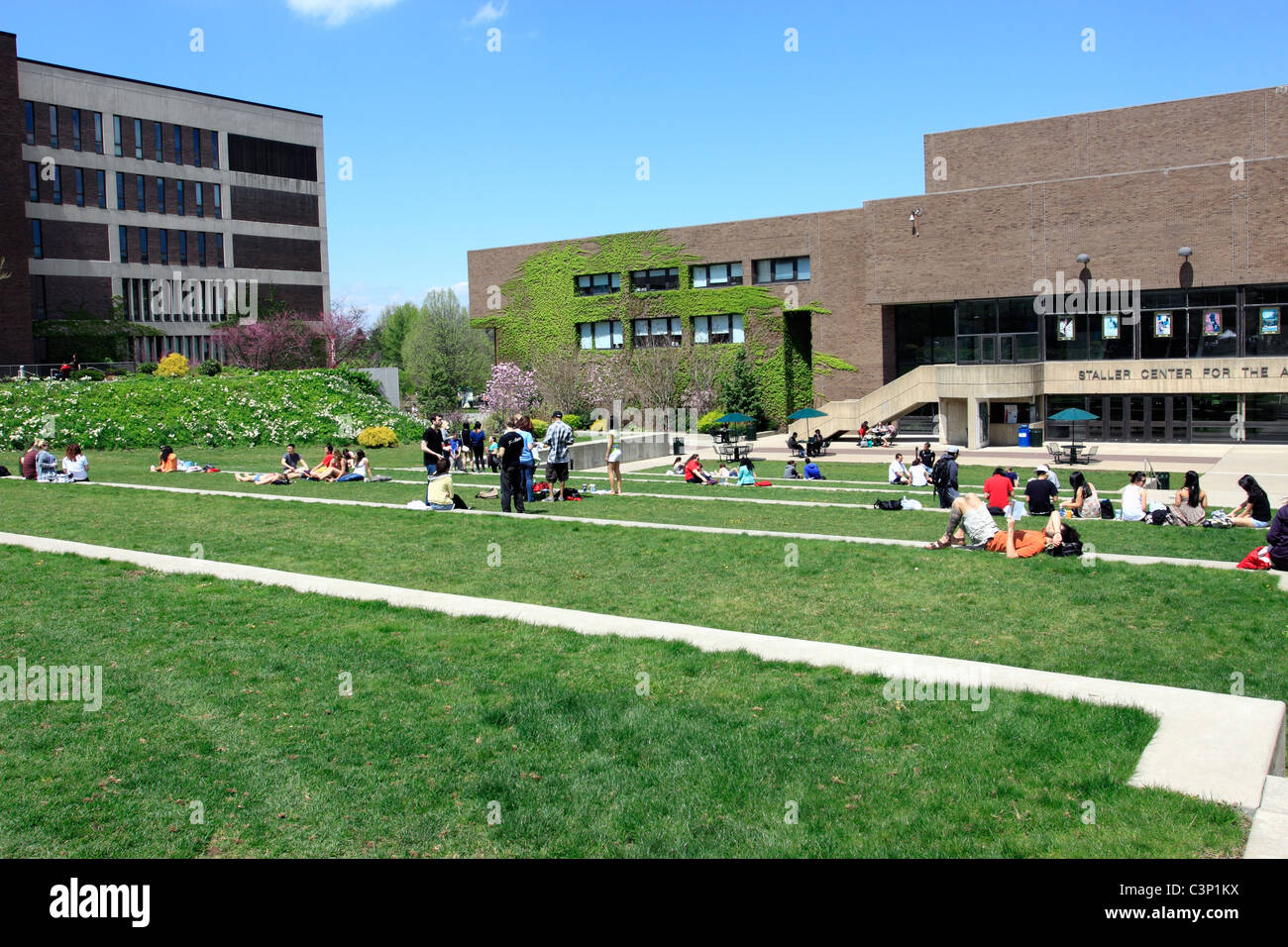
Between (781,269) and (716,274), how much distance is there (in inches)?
162

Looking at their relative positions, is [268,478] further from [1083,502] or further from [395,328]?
[395,328]

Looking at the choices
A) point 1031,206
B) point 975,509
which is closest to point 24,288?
point 1031,206

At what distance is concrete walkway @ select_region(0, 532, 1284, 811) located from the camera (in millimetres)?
6371

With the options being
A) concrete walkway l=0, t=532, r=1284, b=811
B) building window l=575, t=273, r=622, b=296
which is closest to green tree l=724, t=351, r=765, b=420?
building window l=575, t=273, r=622, b=296

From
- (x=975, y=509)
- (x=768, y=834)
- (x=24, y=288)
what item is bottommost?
(x=768, y=834)

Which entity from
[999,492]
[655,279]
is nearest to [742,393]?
[655,279]

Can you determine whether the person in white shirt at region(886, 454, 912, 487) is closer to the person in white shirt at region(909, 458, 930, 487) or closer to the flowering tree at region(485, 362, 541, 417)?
the person in white shirt at region(909, 458, 930, 487)

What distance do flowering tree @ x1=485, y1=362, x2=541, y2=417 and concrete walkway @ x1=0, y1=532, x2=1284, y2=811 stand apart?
46.9m

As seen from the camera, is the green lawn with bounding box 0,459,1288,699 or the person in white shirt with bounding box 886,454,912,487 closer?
the green lawn with bounding box 0,459,1288,699

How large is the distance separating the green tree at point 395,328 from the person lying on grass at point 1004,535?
103412mm

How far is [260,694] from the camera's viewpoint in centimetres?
803

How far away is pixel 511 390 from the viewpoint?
60.6 meters

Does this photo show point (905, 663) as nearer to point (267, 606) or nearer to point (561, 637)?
point (561, 637)
